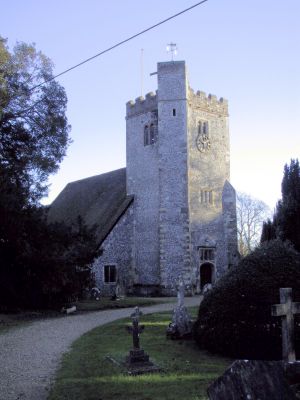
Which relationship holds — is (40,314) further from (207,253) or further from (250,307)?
(207,253)

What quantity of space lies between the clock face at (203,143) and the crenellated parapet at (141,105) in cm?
355

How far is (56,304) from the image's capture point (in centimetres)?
2058

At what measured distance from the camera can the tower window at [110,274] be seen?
2908 cm

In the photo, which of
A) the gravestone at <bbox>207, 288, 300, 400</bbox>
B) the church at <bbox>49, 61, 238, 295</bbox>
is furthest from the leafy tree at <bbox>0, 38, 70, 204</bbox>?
the gravestone at <bbox>207, 288, 300, 400</bbox>

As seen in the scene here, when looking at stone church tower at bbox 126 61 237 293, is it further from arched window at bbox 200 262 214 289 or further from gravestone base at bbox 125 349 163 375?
gravestone base at bbox 125 349 163 375

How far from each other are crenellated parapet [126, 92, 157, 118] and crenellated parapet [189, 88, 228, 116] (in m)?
2.48

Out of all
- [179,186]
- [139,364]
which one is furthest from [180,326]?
[179,186]

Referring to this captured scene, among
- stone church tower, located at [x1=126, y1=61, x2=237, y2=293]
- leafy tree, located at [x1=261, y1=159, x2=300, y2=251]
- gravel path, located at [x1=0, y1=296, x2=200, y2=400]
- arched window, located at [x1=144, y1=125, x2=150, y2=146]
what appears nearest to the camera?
gravel path, located at [x1=0, y1=296, x2=200, y2=400]

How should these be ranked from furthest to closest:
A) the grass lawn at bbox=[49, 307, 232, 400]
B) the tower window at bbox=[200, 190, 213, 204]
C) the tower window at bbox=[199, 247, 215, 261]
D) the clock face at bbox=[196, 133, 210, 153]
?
the clock face at bbox=[196, 133, 210, 153], the tower window at bbox=[200, 190, 213, 204], the tower window at bbox=[199, 247, 215, 261], the grass lawn at bbox=[49, 307, 232, 400]

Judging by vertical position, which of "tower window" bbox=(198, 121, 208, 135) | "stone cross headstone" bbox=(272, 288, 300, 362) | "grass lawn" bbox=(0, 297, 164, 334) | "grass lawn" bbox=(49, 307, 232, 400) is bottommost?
"grass lawn" bbox=(0, 297, 164, 334)

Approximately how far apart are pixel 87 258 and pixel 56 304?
2.46 m

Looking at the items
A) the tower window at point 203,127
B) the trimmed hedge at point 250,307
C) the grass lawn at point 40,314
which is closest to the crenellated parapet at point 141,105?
the tower window at point 203,127

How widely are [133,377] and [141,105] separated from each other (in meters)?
25.4

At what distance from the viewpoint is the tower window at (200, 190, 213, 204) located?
98.5 ft
